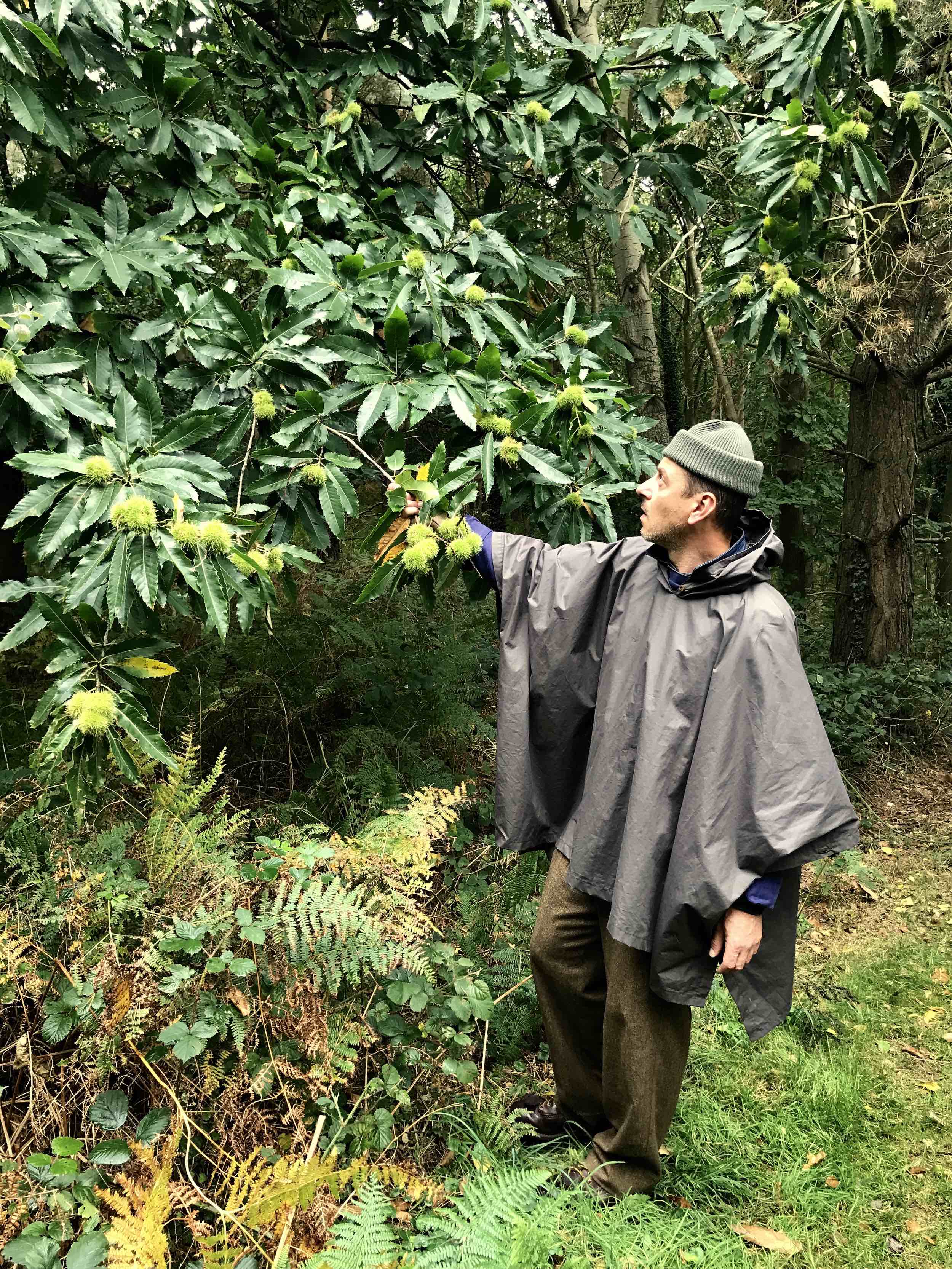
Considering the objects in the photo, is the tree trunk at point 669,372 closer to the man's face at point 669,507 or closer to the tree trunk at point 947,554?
the man's face at point 669,507

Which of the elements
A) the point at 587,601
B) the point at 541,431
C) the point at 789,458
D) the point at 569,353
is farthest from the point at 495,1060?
the point at 789,458

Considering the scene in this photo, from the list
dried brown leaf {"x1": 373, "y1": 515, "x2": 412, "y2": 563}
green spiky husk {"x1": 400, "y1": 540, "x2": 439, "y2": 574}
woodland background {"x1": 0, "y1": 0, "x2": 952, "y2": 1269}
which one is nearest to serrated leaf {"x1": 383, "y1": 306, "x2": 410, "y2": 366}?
woodland background {"x1": 0, "y1": 0, "x2": 952, "y2": 1269}

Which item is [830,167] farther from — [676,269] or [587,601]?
[676,269]

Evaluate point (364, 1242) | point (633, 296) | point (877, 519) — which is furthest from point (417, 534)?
point (877, 519)

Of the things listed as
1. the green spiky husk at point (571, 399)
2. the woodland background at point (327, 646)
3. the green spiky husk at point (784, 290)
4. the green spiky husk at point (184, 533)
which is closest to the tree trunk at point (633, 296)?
the woodland background at point (327, 646)

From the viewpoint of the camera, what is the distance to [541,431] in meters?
2.62

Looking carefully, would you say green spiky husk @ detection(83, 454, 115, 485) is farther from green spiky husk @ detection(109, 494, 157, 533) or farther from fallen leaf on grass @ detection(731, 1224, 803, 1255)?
fallen leaf on grass @ detection(731, 1224, 803, 1255)

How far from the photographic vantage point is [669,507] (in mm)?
2139

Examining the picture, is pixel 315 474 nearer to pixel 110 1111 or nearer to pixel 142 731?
pixel 142 731

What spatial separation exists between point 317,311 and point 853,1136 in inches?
119

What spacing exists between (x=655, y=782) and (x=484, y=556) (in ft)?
2.67

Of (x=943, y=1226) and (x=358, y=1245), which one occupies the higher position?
(x=358, y=1245)

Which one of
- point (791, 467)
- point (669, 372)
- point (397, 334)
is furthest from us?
point (791, 467)

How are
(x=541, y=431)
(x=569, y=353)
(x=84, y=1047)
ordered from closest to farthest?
(x=84, y=1047) < (x=541, y=431) < (x=569, y=353)
